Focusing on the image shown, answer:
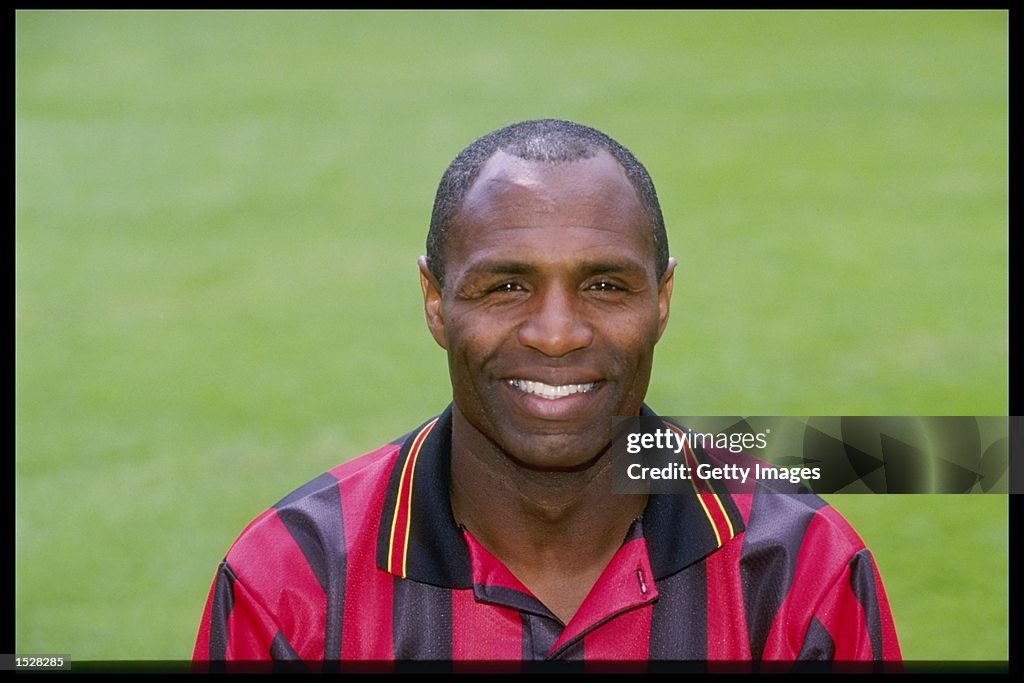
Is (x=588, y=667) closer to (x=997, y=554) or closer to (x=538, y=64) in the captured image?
(x=997, y=554)

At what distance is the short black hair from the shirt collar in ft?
1.21

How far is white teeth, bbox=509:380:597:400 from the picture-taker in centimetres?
252

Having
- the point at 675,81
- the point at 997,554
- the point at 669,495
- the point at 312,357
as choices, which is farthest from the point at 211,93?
the point at 669,495

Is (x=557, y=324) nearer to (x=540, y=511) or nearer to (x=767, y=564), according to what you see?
(x=540, y=511)

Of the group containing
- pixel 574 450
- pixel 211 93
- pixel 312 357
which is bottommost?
pixel 574 450

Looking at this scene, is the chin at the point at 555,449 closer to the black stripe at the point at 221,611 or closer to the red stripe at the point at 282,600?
the red stripe at the point at 282,600

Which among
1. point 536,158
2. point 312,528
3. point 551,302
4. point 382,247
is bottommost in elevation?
point 312,528

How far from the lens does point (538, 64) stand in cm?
1244

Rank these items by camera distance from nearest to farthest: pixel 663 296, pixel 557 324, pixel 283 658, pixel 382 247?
pixel 557 324
pixel 283 658
pixel 663 296
pixel 382 247

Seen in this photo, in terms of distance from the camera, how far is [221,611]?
8.67 feet

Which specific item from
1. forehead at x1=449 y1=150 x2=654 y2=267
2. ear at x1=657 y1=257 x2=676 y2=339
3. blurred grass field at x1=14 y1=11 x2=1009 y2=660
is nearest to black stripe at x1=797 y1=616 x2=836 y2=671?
ear at x1=657 y1=257 x2=676 y2=339

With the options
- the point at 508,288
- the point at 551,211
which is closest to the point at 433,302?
the point at 508,288

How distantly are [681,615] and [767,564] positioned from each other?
0.17m

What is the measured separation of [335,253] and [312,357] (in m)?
1.39
